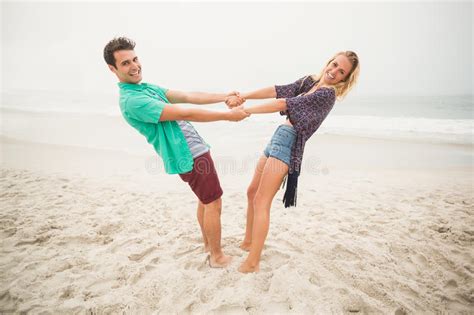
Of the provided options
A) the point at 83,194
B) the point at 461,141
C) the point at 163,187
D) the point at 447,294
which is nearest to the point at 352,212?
the point at 447,294

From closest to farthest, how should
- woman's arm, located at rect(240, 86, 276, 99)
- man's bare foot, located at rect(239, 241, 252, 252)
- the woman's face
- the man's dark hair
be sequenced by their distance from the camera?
the man's dark hair
the woman's face
woman's arm, located at rect(240, 86, 276, 99)
man's bare foot, located at rect(239, 241, 252, 252)

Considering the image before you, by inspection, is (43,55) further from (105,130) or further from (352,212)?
(352,212)

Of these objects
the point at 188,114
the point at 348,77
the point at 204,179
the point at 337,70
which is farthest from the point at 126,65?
the point at 348,77

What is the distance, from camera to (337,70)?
2412 mm

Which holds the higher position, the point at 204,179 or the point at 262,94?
the point at 262,94

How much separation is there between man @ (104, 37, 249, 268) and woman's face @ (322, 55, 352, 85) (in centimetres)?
96

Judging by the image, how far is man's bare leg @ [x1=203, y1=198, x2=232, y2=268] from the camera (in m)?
2.60

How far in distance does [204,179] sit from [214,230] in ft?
2.05

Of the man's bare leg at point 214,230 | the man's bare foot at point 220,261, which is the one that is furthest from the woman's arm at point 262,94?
the man's bare foot at point 220,261

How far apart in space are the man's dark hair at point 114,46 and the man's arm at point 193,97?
60 centimetres

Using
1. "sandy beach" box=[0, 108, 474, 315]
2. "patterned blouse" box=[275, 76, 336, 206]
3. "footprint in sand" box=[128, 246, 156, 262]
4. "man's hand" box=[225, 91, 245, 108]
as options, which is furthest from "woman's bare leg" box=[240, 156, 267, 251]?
"footprint in sand" box=[128, 246, 156, 262]

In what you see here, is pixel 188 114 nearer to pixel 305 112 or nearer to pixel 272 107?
pixel 272 107

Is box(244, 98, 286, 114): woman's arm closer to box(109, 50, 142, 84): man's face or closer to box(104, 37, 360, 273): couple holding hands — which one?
box(104, 37, 360, 273): couple holding hands

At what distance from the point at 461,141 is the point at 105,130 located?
15.1 meters
